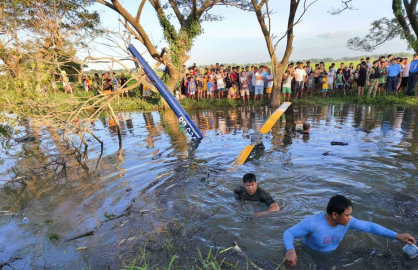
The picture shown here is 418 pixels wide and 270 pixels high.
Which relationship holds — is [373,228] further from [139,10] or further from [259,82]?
[139,10]

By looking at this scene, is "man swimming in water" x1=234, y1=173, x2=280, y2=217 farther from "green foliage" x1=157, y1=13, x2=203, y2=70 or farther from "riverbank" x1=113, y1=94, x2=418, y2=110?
"green foliage" x1=157, y1=13, x2=203, y2=70

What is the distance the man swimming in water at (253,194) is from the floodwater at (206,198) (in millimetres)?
156

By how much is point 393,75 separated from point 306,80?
463 centimetres

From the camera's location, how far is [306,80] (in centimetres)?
1752

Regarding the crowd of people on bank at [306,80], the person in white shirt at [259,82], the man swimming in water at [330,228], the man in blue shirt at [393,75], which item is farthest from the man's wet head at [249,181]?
the man in blue shirt at [393,75]

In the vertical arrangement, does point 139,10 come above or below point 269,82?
above

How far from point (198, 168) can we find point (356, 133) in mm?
6073

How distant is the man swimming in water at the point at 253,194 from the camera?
4.99 m

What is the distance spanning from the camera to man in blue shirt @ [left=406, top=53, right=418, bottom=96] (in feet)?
46.0

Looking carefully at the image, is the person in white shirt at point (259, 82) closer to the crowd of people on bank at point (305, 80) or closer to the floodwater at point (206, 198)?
the crowd of people on bank at point (305, 80)

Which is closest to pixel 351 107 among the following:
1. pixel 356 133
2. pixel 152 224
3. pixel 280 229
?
pixel 356 133

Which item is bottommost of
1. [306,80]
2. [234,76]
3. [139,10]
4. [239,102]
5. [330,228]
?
[330,228]

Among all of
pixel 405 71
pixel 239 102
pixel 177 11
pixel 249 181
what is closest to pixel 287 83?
pixel 239 102

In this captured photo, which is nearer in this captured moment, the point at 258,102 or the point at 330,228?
the point at 330,228
